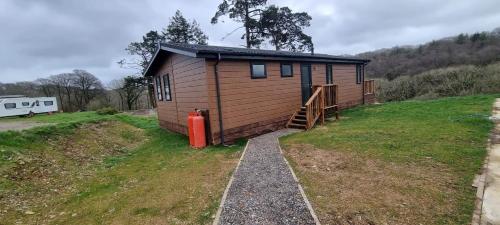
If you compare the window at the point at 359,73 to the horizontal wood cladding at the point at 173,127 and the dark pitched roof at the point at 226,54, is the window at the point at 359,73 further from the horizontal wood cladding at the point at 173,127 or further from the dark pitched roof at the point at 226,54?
the horizontal wood cladding at the point at 173,127

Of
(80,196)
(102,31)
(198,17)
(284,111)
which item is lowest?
(80,196)

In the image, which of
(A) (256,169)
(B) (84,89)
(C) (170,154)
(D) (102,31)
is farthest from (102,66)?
(A) (256,169)

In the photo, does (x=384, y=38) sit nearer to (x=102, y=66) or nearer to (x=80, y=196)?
(x=102, y=66)

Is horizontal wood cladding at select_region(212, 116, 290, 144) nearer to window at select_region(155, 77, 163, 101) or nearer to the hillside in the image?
window at select_region(155, 77, 163, 101)

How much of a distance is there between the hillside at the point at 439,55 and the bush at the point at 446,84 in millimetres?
9255

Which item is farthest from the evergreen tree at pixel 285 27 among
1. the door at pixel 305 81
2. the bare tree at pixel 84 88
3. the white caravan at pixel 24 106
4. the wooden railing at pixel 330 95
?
the bare tree at pixel 84 88

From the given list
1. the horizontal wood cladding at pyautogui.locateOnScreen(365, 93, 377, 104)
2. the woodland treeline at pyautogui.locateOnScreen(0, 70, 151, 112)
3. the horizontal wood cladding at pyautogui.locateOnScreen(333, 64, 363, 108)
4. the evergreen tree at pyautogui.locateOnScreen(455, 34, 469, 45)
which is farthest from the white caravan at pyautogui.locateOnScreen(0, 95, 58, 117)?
the evergreen tree at pyautogui.locateOnScreen(455, 34, 469, 45)

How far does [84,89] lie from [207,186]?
29.5 meters

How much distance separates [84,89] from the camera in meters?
27.8

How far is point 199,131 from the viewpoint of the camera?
746 cm

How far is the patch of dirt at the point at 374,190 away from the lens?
9.84 ft

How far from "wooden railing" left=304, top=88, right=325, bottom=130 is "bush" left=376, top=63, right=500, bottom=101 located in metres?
12.6

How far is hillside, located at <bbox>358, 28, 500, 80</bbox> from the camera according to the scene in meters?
28.5

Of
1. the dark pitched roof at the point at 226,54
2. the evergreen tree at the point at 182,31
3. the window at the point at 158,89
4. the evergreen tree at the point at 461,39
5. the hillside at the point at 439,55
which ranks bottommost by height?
the window at the point at 158,89
